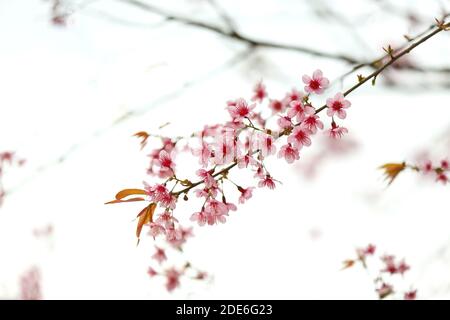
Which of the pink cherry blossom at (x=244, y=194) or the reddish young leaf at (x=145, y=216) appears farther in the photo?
the pink cherry blossom at (x=244, y=194)

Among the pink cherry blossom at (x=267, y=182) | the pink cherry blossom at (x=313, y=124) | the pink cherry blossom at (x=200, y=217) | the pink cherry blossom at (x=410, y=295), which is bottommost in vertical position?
the pink cherry blossom at (x=410, y=295)

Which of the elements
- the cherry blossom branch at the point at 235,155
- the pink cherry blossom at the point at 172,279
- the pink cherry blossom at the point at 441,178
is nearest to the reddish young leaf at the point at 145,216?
the cherry blossom branch at the point at 235,155

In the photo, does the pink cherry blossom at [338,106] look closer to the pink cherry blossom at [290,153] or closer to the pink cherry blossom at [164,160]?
→ the pink cherry blossom at [290,153]

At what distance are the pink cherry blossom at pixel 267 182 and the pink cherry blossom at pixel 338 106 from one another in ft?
1.21

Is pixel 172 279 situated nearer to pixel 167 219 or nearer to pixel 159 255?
pixel 159 255

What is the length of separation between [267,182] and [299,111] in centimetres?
33

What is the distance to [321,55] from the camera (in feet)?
10.5

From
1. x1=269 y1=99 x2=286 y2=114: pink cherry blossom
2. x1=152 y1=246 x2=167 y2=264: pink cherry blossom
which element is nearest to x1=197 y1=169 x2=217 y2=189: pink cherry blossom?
x1=269 y1=99 x2=286 y2=114: pink cherry blossom

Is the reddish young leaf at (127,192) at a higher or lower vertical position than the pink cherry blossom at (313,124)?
lower

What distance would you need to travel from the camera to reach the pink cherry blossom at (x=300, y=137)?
1665 mm

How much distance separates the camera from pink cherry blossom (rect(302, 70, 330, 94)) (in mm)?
1705

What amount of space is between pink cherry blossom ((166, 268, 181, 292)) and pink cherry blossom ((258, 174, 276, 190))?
2.06 meters
